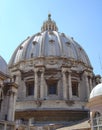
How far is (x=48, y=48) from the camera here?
140ft

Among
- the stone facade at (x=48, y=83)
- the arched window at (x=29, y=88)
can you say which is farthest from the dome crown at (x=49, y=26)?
the arched window at (x=29, y=88)

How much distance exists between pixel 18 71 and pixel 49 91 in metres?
6.09

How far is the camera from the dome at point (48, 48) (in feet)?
137

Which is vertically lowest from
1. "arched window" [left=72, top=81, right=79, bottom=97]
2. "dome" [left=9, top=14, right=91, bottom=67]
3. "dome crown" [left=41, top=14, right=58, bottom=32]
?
"arched window" [left=72, top=81, right=79, bottom=97]

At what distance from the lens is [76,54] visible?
143ft

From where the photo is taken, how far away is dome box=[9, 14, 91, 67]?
4191 centimetres

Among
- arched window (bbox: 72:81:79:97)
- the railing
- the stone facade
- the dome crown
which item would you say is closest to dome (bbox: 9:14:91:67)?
the stone facade

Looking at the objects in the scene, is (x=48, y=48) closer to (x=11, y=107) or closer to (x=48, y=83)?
(x=48, y=83)

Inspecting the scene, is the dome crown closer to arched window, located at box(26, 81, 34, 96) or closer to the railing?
arched window, located at box(26, 81, 34, 96)

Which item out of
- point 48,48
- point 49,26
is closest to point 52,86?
point 48,48

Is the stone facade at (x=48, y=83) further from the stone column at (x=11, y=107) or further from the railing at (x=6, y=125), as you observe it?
the railing at (x=6, y=125)

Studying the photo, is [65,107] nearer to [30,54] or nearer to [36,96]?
[36,96]

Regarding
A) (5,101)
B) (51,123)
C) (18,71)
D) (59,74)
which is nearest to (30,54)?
(18,71)

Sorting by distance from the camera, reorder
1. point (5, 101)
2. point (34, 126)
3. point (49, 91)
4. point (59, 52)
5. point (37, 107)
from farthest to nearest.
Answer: point (59, 52) → point (49, 91) → point (37, 107) → point (34, 126) → point (5, 101)
